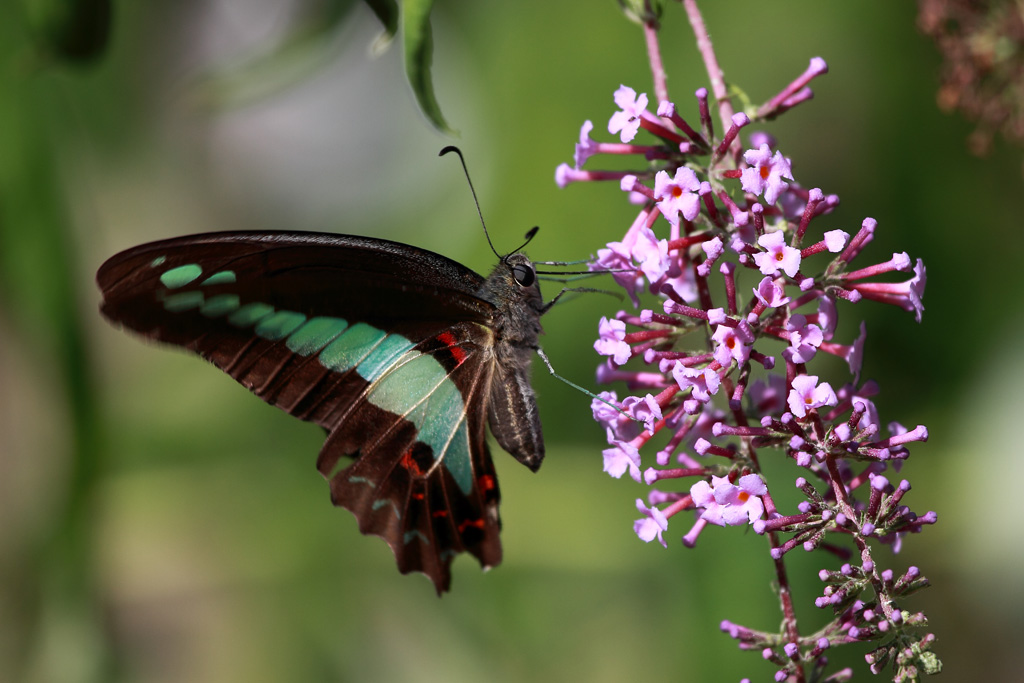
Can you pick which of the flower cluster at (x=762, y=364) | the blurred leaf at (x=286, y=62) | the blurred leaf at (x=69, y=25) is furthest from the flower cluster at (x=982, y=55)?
the blurred leaf at (x=69, y=25)

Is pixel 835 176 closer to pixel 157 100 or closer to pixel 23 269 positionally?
pixel 23 269

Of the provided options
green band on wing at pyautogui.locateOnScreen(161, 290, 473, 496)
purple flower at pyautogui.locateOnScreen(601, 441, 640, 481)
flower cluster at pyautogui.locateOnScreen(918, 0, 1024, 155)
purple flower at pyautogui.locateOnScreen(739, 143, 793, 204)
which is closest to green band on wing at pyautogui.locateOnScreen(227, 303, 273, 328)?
green band on wing at pyautogui.locateOnScreen(161, 290, 473, 496)

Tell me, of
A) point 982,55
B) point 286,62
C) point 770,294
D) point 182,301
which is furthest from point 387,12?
point 982,55

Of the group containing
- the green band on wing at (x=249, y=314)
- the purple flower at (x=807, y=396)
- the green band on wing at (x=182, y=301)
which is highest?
the green band on wing at (x=182, y=301)

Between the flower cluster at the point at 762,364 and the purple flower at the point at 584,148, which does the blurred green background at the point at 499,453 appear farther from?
the flower cluster at the point at 762,364

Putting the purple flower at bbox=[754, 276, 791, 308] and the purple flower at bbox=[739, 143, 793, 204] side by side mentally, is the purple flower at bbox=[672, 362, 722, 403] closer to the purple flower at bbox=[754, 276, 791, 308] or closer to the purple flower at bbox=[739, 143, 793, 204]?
the purple flower at bbox=[754, 276, 791, 308]

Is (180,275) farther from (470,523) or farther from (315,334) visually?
(470,523)
